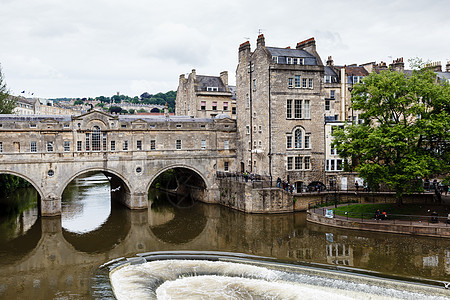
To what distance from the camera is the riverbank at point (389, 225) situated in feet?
95.9

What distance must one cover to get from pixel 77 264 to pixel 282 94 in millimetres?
25739

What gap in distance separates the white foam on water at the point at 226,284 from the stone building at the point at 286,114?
778 inches

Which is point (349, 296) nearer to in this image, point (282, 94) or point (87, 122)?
point (282, 94)

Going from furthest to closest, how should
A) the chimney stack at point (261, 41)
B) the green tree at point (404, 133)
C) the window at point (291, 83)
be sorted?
the chimney stack at point (261, 41) < the window at point (291, 83) < the green tree at point (404, 133)

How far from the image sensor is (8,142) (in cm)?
3744

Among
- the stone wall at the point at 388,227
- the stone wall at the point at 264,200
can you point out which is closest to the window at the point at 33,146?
the stone wall at the point at 264,200

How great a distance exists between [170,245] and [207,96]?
31696mm

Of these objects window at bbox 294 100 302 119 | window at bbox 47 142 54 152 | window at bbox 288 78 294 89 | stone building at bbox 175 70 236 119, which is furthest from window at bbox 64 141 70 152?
window at bbox 294 100 302 119

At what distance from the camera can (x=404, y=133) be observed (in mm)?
31484

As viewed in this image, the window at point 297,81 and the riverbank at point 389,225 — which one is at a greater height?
the window at point 297,81

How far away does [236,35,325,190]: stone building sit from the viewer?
4222cm

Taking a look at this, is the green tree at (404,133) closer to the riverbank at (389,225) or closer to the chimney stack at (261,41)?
the riverbank at (389,225)

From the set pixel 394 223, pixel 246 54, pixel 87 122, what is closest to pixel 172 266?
pixel 394 223

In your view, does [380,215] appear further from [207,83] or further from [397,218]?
[207,83]
